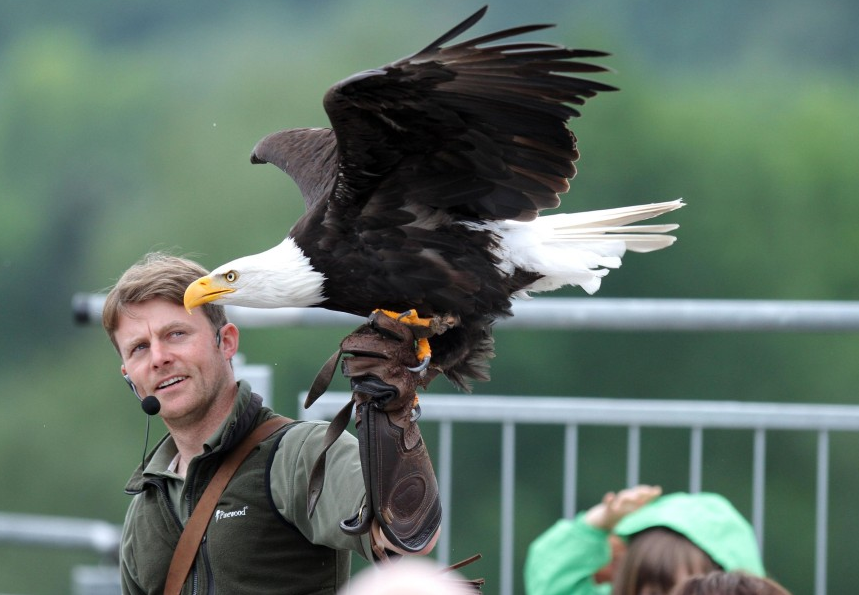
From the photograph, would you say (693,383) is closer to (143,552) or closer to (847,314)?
(847,314)

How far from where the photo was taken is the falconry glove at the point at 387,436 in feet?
6.80

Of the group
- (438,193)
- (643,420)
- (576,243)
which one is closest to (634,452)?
(643,420)

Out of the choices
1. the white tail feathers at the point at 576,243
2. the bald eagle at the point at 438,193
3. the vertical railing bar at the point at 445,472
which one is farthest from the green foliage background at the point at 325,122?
the bald eagle at the point at 438,193

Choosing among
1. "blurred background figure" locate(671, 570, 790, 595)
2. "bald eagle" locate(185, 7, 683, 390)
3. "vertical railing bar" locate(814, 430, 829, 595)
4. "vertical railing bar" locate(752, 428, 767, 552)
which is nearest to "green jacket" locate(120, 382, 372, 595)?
"bald eagle" locate(185, 7, 683, 390)

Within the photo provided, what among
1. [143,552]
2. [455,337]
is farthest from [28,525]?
[455,337]

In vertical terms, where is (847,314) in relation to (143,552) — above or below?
above

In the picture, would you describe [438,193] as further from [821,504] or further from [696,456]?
[821,504]

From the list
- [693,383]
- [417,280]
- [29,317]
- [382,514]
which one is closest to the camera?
[382,514]

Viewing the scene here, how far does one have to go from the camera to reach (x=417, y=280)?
2.26 metres

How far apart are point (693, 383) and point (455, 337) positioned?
15021 millimetres

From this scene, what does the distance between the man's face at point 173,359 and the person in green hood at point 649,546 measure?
109 centimetres

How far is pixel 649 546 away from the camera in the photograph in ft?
9.38

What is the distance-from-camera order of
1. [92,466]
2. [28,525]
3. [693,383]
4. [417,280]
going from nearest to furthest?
[417,280] → [28,525] → [693,383] → [92,466]

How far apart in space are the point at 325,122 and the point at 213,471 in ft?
45.1
